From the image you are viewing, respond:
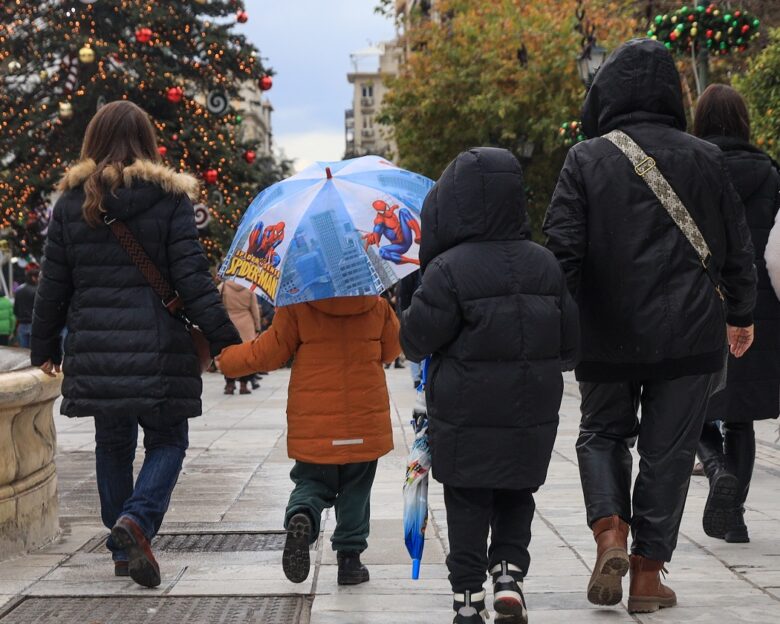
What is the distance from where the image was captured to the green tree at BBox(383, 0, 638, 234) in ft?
95.9

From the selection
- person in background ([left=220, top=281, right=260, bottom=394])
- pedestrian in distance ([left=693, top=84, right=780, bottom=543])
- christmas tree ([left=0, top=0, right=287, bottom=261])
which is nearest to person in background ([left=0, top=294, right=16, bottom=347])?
christmas tree ([left=0, top=0, right=287, bottom=261])

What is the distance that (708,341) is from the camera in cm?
488

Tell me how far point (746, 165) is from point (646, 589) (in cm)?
236

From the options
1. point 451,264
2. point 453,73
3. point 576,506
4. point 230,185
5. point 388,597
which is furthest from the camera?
point 453,73

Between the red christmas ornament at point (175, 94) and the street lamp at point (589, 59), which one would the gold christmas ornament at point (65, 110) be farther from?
the street lamp at point (589, 59)

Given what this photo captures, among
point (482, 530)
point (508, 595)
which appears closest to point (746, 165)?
point (482, 530)

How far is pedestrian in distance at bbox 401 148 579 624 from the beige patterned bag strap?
59cm

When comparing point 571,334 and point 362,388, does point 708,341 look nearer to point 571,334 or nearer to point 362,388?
point 571,334

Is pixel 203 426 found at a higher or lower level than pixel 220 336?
lower

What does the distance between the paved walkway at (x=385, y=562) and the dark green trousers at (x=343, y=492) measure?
0.20m

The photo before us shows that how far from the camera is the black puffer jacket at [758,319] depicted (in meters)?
6.27

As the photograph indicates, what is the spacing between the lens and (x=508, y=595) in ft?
14.5

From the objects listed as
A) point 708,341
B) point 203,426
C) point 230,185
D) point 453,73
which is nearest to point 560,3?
point 453,73

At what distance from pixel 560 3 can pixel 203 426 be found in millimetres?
21464
